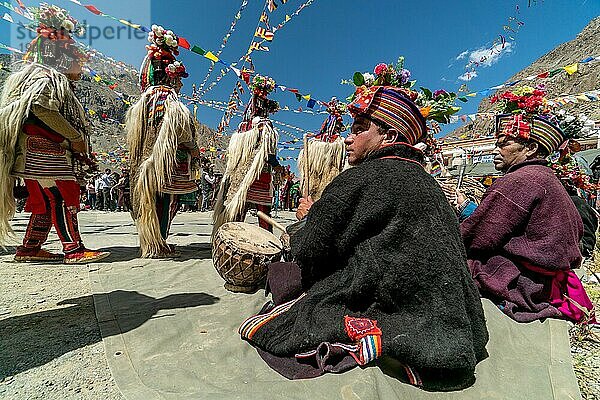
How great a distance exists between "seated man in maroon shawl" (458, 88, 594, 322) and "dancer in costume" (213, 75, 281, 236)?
275 centimetres

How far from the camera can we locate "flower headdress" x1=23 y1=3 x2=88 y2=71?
3.47 metres

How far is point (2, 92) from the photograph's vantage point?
10.6 ft

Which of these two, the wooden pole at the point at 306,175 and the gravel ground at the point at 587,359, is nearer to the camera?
the gravel ground at the point at 587,359

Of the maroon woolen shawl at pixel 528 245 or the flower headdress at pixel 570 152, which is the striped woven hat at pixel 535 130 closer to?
the maroon woolen shawl at pixel 528 245

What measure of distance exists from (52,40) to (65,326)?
306cm

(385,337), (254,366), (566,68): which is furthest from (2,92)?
(566,68)

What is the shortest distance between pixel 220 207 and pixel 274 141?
1159mm

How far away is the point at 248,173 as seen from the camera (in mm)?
4387

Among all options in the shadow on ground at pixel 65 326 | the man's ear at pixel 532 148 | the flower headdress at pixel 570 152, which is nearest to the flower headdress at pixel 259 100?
the shadow on ground at pixel 65 326

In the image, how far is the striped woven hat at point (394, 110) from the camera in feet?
6.00

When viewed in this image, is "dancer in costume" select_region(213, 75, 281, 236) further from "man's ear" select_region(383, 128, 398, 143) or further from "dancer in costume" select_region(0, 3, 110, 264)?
"man's ear" select_region(383, 128, 398, 143)

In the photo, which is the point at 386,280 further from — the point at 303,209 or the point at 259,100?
the point at 259,100

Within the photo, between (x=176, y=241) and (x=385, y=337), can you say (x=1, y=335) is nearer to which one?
(x=385, y=337)

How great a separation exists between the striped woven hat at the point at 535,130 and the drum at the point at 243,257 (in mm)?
2097
